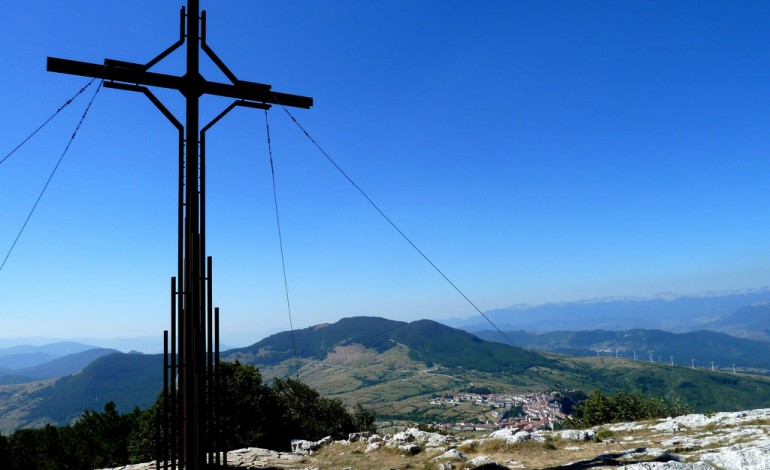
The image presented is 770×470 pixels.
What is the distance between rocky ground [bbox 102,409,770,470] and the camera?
1686 centimetres

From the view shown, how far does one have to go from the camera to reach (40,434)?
2344 inches

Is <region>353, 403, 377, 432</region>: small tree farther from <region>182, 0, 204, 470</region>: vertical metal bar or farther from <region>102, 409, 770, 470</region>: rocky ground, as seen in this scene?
<region>182, 0, 204, 470</region>: vertical metal bar

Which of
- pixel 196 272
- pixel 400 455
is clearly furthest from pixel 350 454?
pixel 196 272

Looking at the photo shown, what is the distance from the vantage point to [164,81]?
13125 mm

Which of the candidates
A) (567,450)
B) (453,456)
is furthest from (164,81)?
(567,450)

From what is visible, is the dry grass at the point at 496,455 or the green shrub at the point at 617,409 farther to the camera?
the green shrub at the point at 617,409

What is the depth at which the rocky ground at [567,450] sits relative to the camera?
1686 cm

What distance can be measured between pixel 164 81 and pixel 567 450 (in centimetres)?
2344

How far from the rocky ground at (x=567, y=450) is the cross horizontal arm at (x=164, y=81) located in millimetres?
17762

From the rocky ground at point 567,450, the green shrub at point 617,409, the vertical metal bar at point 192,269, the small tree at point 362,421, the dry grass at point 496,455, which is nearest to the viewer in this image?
the vertical metal bar at point 192,269

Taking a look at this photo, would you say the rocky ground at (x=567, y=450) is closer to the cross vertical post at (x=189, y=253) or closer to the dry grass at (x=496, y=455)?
the dry grass at (x=496, y=455)

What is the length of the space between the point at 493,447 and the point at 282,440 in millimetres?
32730

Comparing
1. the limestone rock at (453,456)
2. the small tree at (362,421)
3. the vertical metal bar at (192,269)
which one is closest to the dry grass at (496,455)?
the limestone rock at (453,456)

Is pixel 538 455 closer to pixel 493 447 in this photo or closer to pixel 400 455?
pixel 493 447
